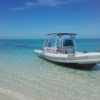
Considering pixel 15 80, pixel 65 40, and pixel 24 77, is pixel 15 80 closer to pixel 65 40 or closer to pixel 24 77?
pixel 24 77

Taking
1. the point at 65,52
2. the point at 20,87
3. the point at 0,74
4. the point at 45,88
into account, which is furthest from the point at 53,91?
the point at 65,52

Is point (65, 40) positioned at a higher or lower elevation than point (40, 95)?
higher

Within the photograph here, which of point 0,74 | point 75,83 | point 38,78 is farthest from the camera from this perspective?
point 0,74

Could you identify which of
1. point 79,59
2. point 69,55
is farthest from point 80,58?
point 69,55

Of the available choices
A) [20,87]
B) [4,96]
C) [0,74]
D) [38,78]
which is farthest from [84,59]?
[4,96]

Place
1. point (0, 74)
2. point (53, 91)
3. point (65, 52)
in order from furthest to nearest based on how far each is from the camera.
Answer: point (65, 52)
point (0, 74)
point (53, 91)

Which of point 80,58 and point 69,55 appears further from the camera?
point 69,55

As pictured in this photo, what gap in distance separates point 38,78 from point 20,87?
1.94m

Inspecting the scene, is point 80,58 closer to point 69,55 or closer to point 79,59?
point 79,59

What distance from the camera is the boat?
12.4m

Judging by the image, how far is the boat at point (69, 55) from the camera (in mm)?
12352

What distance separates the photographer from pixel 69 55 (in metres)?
13.3

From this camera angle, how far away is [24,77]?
10.1 meters

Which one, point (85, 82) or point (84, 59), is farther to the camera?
point (84, 59)
